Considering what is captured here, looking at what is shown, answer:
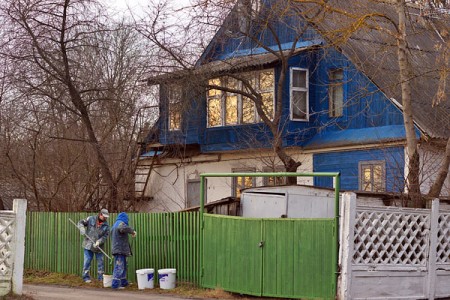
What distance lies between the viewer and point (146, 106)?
28.0m

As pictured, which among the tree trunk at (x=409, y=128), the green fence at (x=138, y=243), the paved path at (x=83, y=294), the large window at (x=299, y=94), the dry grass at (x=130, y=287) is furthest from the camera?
the large window at (x=299, y=94)

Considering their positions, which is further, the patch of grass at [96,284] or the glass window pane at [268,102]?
the glass window pane at [268,102]

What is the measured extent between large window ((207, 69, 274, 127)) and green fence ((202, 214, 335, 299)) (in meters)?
9.03

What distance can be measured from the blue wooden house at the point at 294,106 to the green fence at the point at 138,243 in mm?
5223

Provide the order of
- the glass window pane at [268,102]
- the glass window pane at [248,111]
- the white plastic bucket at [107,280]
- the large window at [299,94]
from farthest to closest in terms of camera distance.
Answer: the glass window pane at [248,111]
the large window at [299,94]
the glass window pane at [268,102]
the white plastic bucket at [107,280]

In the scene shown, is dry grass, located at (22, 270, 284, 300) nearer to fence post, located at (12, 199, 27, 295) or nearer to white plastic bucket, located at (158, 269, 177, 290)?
white plastic bucket, located at (158, 269, 177, 290)

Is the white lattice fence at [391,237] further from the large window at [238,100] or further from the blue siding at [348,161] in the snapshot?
the large window at [238,100]

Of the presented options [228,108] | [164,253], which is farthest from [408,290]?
[228,108]

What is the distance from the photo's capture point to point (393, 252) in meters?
15.4

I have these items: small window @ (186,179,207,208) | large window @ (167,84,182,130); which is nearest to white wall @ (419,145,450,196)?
large window @ (167,84,182,130)

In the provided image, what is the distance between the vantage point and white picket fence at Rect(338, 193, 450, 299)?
48.2 ft

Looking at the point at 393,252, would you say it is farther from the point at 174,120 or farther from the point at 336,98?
the point at 174,120

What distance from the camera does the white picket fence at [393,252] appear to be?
14703 mm

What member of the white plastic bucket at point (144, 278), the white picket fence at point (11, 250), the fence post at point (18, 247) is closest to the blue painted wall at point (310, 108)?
the white plastic bucket at point (144, 278)
